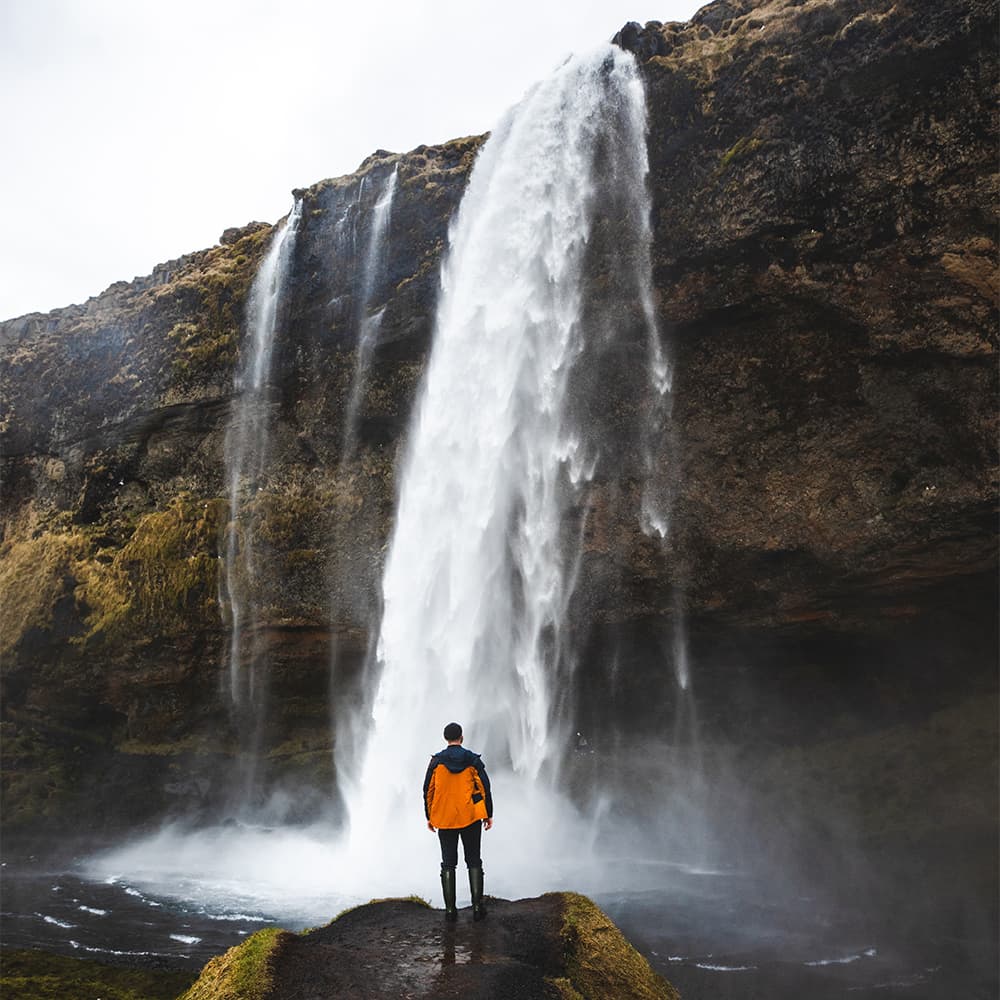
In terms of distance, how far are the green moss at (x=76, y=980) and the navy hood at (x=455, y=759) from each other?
480 centimetres

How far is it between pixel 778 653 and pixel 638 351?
22.3 feet

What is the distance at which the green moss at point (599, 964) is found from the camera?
555 cm

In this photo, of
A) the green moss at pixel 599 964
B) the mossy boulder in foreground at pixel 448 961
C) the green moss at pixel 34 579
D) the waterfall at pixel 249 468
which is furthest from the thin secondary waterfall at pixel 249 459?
the green moss at pixel 599 964

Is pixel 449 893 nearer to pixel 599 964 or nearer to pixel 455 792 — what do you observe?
pixel 455 792

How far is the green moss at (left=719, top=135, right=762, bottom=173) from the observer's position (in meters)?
13.5

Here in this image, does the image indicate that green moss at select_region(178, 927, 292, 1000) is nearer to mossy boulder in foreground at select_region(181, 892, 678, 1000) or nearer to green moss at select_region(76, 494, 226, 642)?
mossy boulder in foreground at select_region(181, 892, 678, 1000)

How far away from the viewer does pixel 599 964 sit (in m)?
5.82

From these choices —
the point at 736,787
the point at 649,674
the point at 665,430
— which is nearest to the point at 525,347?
the point at 665,430

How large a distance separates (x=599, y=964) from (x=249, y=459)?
Result: 15.1 m

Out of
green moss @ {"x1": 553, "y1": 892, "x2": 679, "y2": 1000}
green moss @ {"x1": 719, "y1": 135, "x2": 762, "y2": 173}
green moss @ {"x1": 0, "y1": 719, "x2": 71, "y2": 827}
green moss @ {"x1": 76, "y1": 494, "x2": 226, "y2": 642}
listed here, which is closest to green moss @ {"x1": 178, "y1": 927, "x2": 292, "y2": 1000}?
green moss @ {"x1": 553, "y1": 892, "x2": 679, "y2": 1000}

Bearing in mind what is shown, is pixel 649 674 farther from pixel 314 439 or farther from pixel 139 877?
pixel 139 877

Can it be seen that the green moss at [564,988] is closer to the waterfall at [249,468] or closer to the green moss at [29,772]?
the waterfall at [249,468]

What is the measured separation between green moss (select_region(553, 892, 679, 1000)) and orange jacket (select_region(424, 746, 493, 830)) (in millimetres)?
1072

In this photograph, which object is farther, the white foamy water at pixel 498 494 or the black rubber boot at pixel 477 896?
the white foamy water at pixel 498 494
